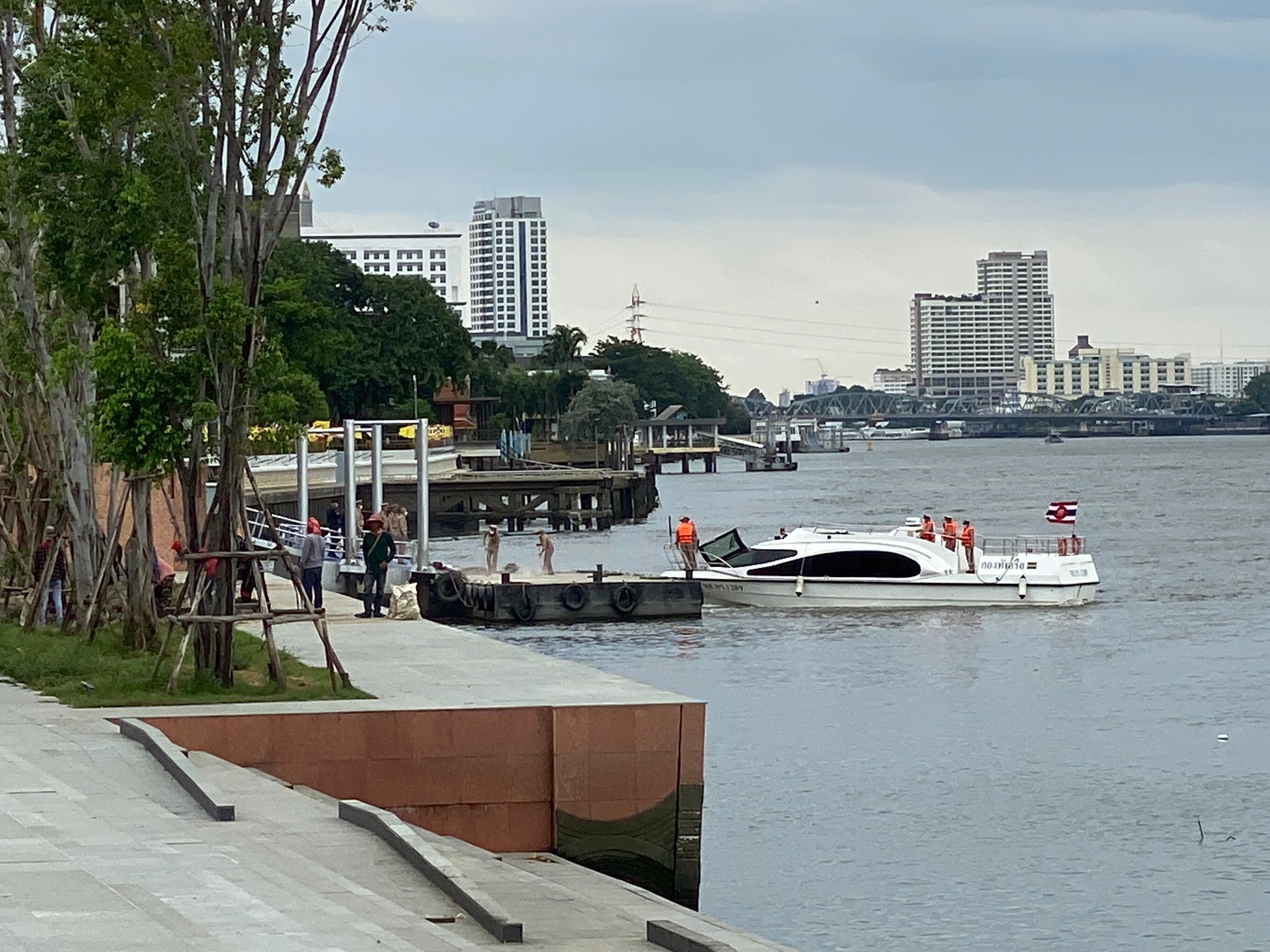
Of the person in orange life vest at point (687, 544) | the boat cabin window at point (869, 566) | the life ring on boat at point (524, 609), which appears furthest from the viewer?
the person in orange life vest at point (687, 544)

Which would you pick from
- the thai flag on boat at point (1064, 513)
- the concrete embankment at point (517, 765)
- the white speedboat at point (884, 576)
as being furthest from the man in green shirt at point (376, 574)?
the thai flag on boat at point (1064, 513)

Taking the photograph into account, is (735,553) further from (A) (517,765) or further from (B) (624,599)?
(A) (517,765)

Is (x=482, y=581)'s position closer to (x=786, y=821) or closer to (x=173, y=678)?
(x=786, y=821)

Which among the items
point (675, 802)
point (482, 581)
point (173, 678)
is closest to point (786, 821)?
point (675, 802)

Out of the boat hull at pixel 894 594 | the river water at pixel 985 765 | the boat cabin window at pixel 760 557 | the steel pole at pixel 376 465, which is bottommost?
the river water at pixel 985 765

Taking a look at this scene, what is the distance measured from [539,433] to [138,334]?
6295 inches

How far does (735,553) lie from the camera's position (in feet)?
181

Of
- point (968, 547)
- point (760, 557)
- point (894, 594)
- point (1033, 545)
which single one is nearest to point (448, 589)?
point (760, 557)

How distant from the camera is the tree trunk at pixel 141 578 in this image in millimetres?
25828

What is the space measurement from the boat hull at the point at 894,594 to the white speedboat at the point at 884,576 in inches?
0.6

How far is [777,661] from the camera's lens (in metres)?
42.2

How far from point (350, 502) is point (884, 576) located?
13.6m

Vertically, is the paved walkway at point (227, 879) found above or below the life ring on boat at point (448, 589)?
above

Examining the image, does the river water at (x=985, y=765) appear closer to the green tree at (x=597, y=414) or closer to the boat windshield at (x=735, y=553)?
the boat windshield at (x=735, y=553)
